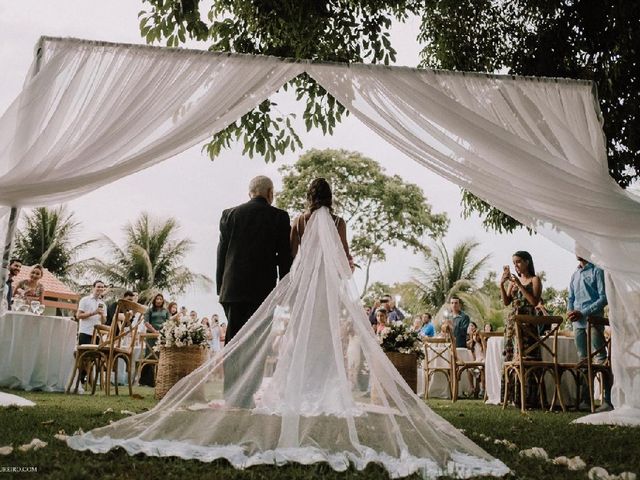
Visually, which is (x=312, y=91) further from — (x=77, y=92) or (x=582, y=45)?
(x=582, y=45)

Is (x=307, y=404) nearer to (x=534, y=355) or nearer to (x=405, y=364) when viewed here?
(x=405, y=364)

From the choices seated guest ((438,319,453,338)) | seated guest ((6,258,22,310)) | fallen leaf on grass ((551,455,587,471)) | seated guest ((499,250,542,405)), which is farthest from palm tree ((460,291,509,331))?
fallen leaf on grass ((551,455,587,471))

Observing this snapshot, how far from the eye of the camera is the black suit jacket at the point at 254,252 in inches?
195

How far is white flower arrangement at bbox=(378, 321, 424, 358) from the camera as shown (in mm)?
7215

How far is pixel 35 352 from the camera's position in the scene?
850 cm

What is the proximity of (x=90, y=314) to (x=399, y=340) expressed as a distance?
5.35 meters

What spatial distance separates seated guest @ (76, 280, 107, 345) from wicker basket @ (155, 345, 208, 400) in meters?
2.88

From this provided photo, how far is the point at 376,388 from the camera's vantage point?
11.8 ft

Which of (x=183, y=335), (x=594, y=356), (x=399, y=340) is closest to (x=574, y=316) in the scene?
(x=594, y=356)

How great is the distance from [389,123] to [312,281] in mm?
1581

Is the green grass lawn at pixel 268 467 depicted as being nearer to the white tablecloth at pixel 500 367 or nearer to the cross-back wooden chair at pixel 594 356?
the cross-back wooden chair at pixel 594 356

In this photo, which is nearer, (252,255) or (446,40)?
(252,255)

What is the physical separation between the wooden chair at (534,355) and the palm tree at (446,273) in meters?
16.2

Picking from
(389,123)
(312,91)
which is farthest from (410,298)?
(389,123)
